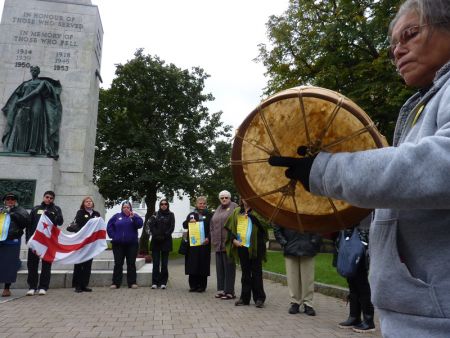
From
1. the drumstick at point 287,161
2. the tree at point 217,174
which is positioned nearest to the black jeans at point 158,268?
the drumstick at point 287,161

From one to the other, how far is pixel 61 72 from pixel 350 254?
10.4 meters

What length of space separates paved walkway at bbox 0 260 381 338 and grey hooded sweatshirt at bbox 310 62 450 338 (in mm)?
4478

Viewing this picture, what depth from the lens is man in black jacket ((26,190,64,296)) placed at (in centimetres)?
843

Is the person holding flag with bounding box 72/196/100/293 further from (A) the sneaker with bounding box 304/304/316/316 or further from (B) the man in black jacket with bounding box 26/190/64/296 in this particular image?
(A) the sneaker with bounding box 304/304/316/316

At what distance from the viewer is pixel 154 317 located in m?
6.46

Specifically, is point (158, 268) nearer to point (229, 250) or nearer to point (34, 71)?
point (229, 250)

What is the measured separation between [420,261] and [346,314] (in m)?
6.60

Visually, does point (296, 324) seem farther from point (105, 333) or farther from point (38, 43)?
point (38, 43)

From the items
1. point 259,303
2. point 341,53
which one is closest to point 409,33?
point 259,303

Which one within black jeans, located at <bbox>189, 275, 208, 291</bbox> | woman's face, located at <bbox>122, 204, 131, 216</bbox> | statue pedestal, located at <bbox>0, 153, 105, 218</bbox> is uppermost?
statue pedestal, located at <bbox>0, 153, 105, 218</bbox>

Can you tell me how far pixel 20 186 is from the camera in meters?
10.7

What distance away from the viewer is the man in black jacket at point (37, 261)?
843 centimetres

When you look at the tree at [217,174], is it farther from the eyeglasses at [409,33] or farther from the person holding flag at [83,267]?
the eyeglasses at [409,33]

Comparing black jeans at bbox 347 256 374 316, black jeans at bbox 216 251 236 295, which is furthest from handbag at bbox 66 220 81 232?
black jeans at bbox 347 256 374 316
